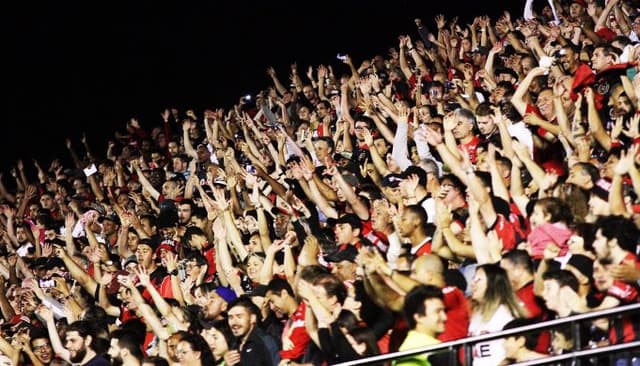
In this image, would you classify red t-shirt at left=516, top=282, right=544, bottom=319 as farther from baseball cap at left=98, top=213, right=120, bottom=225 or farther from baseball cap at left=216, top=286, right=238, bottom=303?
baseball cap at left=98, top=213, right=120, bottom=225

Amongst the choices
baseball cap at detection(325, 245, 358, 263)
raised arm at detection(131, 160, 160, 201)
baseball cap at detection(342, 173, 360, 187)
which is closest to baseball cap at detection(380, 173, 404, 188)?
baseball cap at detection(342, 173, 360, 187)

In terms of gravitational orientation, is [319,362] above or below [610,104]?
below

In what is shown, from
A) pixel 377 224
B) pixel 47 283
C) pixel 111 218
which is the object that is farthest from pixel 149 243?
pixel 377 224

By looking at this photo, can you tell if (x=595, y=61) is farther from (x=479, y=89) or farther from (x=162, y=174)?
(x=162, y=174)

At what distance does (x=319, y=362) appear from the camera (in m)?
5.39

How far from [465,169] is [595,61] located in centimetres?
192

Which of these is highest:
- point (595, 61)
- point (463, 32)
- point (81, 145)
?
point (81, 145)

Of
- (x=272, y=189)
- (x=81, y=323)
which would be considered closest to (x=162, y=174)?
(x=272, y=189)

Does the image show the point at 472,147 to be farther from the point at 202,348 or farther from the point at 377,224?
the point at 202,348

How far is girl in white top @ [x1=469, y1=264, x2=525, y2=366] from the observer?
15.8 feet

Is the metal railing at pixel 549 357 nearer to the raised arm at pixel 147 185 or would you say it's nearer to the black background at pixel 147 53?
the raised arm at pixel 147 185

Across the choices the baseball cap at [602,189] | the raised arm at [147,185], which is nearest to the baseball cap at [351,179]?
the baseball cap at [602,189]

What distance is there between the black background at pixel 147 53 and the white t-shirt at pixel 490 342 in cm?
1030

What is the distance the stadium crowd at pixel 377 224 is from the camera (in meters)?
4.95
